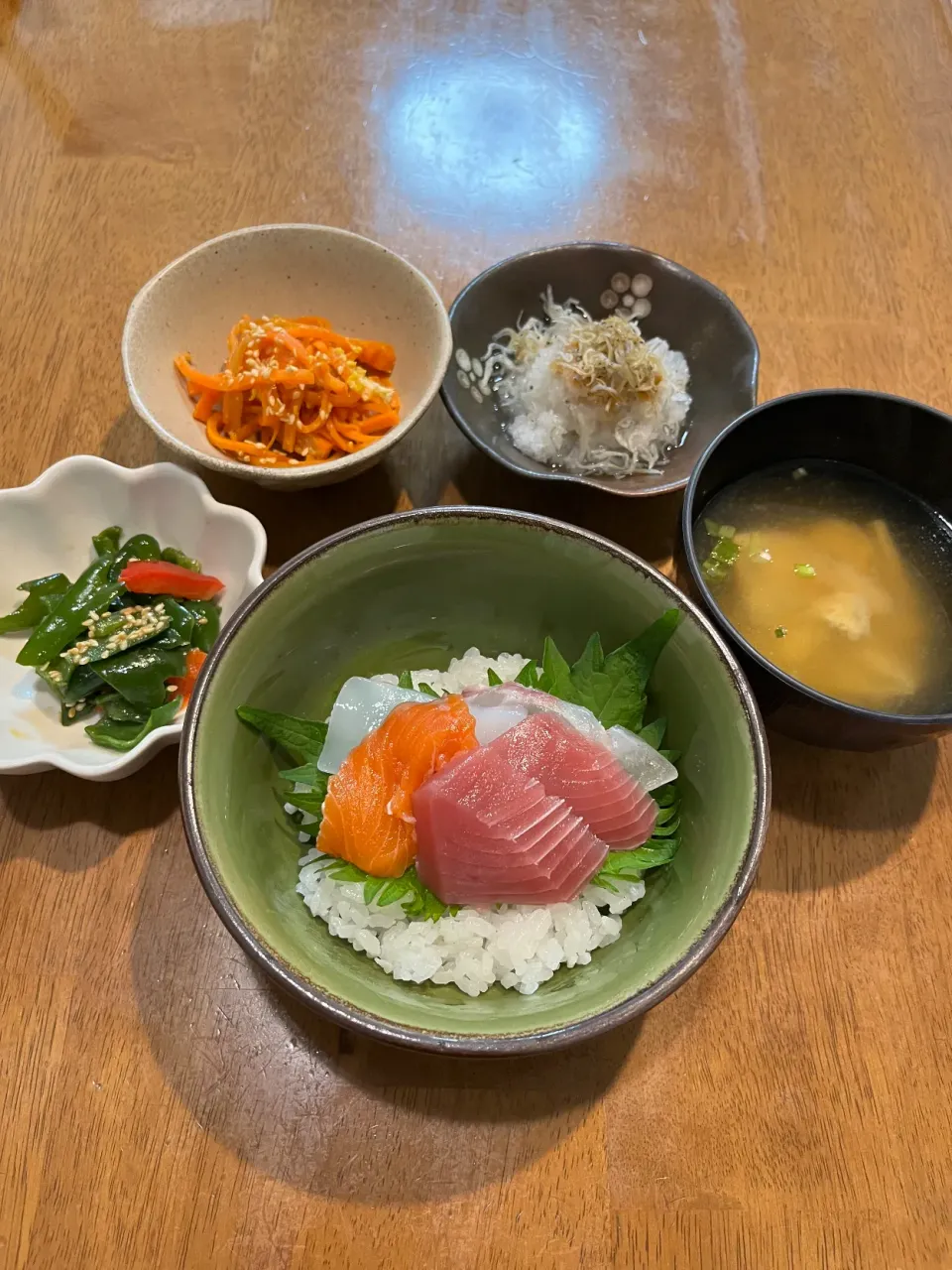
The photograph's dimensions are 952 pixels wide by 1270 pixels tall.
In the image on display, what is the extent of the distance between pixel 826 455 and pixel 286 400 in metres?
1.14

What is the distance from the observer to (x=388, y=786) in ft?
4.19

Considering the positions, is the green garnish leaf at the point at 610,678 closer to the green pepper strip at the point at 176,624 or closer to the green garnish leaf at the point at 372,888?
the green garnish leaf at the point at 372,888

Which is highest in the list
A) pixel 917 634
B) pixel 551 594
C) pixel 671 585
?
pixel 671 585

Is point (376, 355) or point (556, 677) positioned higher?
point (376, 355)

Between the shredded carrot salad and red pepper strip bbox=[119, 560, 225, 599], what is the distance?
0.27m

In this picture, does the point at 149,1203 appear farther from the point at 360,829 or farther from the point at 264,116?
the point at 264,116

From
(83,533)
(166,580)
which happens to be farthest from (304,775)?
(83,533)

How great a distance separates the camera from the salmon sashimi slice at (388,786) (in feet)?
4.12

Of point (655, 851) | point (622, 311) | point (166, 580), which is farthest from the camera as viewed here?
point (622, 311)

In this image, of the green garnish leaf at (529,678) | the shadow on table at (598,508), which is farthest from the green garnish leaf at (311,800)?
the shadow on table at (598,508)

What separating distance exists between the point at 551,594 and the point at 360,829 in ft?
1.69

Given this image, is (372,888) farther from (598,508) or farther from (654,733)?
(598,508)

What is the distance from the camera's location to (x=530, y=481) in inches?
71.1

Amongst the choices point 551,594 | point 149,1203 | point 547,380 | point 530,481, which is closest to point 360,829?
point 551,594
